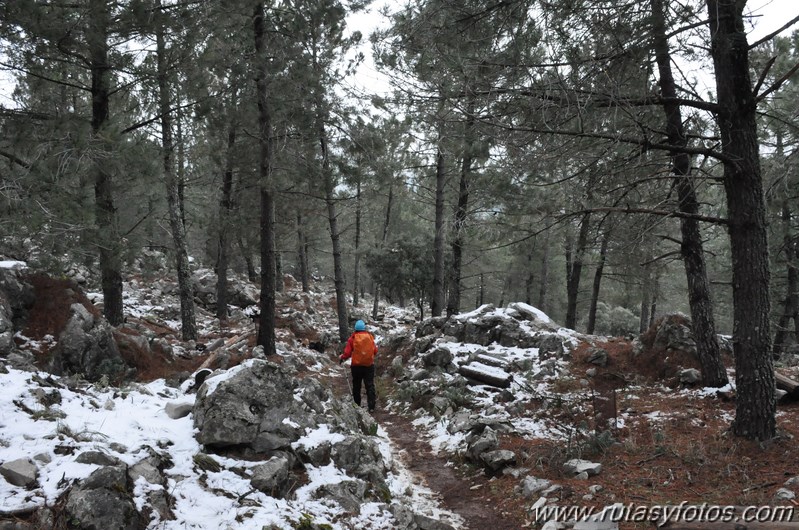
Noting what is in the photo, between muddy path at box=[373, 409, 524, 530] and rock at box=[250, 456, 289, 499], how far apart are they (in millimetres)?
1913

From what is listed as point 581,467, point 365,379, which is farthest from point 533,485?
point 365,379

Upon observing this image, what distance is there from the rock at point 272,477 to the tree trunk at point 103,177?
4993 millimetres

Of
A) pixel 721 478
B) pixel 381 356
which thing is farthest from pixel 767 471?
pixel 381 356

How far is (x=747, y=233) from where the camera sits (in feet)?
16.1

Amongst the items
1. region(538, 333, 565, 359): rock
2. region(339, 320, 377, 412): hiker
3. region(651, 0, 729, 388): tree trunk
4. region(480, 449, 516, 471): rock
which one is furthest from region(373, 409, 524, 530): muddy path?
region(651, 0, 729, 388): tree trunk

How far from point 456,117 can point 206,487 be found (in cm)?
433

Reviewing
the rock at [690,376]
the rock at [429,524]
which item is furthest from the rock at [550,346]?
the rock at [429,524]

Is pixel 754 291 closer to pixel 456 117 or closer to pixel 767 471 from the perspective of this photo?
pixel 767 471

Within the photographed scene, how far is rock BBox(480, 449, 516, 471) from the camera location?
18.6ft

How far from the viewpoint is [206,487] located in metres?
3.85

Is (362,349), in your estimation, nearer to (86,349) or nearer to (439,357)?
(439,357)

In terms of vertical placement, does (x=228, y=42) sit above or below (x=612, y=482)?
above

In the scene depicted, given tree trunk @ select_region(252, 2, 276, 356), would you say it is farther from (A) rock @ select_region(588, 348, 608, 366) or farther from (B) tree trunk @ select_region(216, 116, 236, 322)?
(A) rock @ select_region(588, 348, 608, 366)

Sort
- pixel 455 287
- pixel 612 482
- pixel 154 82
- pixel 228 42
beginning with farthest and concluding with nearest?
1. pixel 455 287
2. pixel 228 42
3. pixel 154 82
4. pixel 612 482
